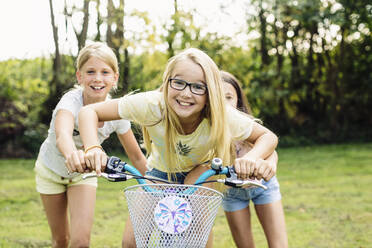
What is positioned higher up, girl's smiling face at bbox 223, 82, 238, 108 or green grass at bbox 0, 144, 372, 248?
girl's smiling face at bbox 223, 82, 238, 108

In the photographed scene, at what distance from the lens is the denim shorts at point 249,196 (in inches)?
153

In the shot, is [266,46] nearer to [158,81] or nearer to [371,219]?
[158,81]

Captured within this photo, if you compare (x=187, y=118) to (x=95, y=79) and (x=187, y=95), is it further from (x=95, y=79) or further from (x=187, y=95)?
(x=95, y=79)

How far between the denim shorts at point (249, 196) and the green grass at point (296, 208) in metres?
1.59

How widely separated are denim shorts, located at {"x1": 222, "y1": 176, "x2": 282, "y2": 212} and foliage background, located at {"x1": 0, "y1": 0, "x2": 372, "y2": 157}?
343 inches

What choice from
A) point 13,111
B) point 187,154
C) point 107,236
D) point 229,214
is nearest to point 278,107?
point 13,111

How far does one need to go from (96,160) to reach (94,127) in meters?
0.47

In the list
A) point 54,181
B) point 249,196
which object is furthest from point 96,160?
point 249,196

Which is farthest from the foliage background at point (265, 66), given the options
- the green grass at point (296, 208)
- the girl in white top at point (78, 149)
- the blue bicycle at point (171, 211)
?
the blue bicycle at point (171, 211)

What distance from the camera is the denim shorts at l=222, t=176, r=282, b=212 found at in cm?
389

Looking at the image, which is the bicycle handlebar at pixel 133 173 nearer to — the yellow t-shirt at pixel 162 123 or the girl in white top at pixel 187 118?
the girl in white top at pixel 187 118

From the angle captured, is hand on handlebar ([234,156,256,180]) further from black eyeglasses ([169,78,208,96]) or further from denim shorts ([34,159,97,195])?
denim shorts ([34,159,97,195])

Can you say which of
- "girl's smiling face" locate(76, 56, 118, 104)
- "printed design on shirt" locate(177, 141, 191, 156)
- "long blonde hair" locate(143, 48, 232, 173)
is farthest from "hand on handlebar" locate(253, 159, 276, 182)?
"girl's smiling face" locate(76, 56, 118, 104)

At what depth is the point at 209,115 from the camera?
9.75ft
